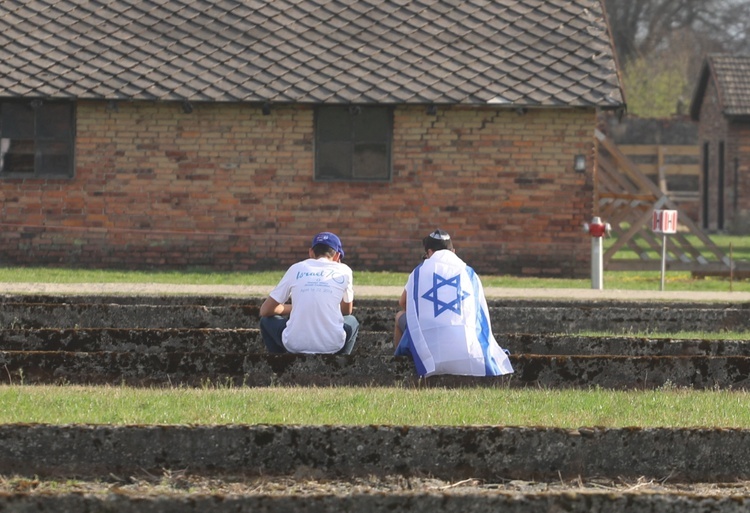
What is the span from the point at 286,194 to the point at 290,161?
1.56ft

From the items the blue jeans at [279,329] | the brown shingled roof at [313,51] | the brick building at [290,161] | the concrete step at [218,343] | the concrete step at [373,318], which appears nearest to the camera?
the blue jeans at [279,329]

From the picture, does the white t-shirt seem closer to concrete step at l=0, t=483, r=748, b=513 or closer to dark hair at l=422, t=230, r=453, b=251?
dark hair at l=422, t=230, r=453, b=251

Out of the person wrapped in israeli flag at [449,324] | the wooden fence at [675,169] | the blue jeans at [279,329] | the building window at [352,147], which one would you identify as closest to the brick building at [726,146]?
the wooden fence at [675,169]

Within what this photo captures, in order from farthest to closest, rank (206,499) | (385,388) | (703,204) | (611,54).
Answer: (703,204) < (611,54) < (385,388) < (206,499)

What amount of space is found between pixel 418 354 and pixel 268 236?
1272 centimetres

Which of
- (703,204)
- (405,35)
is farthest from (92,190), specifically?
(703,204)

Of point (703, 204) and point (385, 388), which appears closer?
point (385, 388)

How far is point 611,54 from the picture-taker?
22.8 metres

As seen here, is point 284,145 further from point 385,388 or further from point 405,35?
point 385,388

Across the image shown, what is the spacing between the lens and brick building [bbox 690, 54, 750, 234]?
128 feet

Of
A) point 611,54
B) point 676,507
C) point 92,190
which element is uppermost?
point 611,54

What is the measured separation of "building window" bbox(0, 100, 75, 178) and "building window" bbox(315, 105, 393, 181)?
362 cm

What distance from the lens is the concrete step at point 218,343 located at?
11.6m

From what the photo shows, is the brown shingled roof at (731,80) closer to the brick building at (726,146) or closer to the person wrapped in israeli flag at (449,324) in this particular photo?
the brick building at (726,146)
